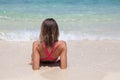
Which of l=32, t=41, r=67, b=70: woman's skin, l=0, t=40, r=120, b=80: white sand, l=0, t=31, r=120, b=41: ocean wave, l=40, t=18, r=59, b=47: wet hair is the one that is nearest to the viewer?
l=0, t=40, r=120, b=80: white sand

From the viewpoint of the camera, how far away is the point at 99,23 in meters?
9.89

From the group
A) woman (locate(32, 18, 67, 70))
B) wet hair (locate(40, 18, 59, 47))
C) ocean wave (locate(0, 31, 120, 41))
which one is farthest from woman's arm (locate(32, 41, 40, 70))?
ocean wave (locate(0, 31, 120, 41))

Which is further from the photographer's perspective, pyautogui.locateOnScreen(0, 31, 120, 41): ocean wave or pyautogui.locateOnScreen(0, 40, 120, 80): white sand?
pyautogui.locateOnScreen(0, 31, 120, 41): ocean wave

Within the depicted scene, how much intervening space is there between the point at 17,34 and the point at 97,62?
124 inches

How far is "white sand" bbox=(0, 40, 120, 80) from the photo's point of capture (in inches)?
168

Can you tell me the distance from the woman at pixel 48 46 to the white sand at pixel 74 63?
13 centimetres

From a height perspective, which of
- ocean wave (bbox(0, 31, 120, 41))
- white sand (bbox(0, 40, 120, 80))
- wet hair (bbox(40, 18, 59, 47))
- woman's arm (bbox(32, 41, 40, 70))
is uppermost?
wet hair (bbox(40, 18, 59, 47))

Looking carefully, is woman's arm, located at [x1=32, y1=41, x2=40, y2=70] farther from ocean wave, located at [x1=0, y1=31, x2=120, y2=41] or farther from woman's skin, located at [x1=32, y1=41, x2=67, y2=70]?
ocean wave, located at [x1=0, y1=31, x2=120, y2=41]

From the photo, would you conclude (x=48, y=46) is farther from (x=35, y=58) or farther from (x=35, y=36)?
(x=35, y=36)

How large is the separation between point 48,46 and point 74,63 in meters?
0.65

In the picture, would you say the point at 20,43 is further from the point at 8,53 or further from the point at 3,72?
the point at 3,72

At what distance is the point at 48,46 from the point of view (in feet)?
14.8

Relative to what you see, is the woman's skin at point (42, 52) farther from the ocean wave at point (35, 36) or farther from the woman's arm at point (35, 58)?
the ocean wave at point (35, 36)

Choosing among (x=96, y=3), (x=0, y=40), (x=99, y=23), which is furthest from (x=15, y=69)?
(x=96, y=3)
